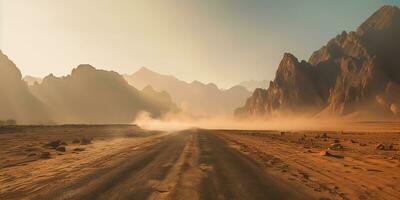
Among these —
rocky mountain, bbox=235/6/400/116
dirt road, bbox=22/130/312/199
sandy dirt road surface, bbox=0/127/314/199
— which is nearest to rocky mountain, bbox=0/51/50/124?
rocky mountain, bbox=235/6/400/116

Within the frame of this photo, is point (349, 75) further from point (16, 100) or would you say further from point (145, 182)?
point (16, 100)

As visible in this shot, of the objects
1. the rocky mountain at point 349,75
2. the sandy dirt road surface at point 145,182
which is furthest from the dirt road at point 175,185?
the rocky mountain at point 349,75

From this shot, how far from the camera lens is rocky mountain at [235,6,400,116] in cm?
12962

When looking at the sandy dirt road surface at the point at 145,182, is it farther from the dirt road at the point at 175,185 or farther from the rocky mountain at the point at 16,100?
the rocky mountain at the point at 16,100

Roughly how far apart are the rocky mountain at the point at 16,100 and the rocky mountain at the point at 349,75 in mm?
137941

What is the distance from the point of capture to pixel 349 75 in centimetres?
14900

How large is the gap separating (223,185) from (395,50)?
535 ft

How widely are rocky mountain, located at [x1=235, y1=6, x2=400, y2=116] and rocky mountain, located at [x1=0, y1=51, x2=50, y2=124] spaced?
137941mm

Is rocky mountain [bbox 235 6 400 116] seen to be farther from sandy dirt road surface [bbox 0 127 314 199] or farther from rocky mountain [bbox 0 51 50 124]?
rocky mountain [bbox 0 51 50 124]

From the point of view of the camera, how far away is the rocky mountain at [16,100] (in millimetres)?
164050

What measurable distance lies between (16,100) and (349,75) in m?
174

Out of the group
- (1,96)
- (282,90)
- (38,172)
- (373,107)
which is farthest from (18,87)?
(38,172)

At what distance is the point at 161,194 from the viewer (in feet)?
28.8

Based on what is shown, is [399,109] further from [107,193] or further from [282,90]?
[107,193]
